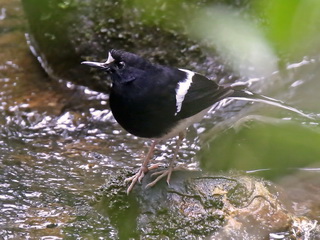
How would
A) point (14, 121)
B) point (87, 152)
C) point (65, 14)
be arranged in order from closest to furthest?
point (87, 152)
point (14, 121)
point (65, 14)

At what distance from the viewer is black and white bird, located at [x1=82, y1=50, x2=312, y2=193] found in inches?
125

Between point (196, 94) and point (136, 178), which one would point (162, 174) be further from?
point (196, 94)

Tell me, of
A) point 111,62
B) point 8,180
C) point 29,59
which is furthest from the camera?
point 29,59

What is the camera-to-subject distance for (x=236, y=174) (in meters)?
3.41

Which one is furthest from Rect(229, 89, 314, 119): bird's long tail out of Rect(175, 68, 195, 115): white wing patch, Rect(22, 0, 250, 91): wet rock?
Rect(22, 0, 250, 91): wet rock

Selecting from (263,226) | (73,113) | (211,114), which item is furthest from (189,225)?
(73,113)

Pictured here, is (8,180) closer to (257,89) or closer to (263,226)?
(263,226)

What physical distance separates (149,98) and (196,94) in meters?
0.41

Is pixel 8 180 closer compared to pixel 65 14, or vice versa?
pixel 8 180

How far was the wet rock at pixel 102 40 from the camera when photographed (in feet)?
18.2

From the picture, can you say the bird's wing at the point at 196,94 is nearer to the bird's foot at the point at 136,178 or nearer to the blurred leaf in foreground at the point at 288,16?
the bird's foot at the point at 136,178

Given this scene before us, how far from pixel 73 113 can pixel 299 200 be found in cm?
290

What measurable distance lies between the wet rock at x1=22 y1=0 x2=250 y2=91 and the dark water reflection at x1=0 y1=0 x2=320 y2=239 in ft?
0.93

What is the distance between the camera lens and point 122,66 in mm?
3273
